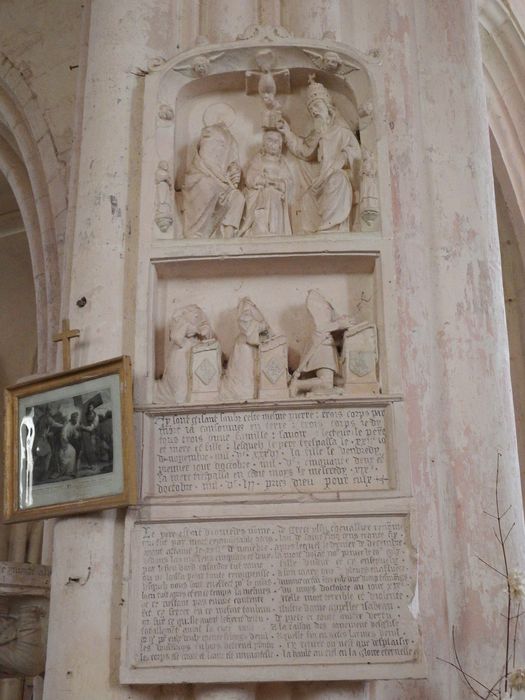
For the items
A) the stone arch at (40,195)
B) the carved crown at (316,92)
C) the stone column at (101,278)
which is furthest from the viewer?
the stone arch at (40,195)

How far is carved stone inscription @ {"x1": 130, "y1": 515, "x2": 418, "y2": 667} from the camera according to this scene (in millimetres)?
3156

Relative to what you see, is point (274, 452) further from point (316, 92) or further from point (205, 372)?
point (316, 92)

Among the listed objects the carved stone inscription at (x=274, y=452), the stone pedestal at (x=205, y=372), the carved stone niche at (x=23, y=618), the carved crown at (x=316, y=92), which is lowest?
the carved stone niche at (x=23, y=618)

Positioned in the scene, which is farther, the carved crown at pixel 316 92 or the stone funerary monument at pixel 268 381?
the carved crown at pixel 316 92

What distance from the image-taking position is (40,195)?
231 inches

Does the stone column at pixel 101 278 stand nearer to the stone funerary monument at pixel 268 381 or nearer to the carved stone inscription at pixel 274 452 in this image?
the stone funerary monument at pixel 268 381

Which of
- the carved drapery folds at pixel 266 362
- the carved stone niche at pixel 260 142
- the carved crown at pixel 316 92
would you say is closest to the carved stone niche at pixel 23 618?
the carved drapery folds at pixel 266 362

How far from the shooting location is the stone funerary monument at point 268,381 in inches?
126

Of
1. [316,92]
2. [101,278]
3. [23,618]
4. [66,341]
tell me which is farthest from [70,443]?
[316,92]

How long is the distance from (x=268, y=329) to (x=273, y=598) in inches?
40.0

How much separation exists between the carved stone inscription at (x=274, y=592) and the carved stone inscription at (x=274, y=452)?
13 cm

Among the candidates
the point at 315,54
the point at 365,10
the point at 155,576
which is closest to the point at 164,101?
the point at 315,54

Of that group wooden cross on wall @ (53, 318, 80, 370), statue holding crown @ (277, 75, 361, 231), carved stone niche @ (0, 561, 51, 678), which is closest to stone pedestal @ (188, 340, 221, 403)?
wooden cross on wall @ (53, 318, 80, 370)

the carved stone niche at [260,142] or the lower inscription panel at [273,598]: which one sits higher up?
the carved stone niche at [260,142]
